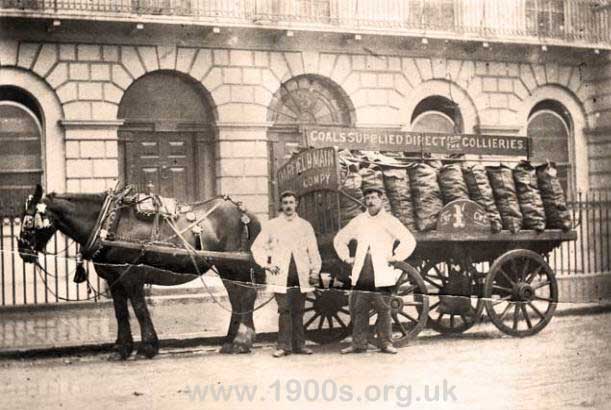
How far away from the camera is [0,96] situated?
7.75m

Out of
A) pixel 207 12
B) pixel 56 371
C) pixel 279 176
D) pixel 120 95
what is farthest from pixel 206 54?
pixel 56 371

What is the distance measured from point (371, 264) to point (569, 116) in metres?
4.29

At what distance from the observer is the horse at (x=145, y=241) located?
22.9 ft

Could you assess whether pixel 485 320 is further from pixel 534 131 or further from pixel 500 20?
pixel 500 20

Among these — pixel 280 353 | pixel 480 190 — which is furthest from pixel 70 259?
pixel 480 190

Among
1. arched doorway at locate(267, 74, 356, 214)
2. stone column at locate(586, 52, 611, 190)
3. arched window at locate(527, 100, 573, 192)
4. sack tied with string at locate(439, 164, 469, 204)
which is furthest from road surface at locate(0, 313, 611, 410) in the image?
arched window at locate(527, 100, 573, 192)

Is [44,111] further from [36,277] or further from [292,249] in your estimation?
[292,249]

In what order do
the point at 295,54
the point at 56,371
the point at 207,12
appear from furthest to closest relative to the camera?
the point at 295,54 < the point at 207,12 < the point at 56,371

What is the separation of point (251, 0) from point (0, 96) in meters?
2.84

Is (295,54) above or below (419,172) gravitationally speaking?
above

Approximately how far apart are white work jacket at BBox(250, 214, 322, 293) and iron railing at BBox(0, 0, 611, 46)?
215 cm

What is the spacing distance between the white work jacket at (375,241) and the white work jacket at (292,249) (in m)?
0.27

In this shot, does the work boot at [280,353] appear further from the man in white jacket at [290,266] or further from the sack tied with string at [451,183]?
the sack tied with string at [451,183]

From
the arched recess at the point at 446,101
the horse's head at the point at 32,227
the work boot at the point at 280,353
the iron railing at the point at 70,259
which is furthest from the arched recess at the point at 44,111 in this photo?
the arched recess at the point at 446,101
